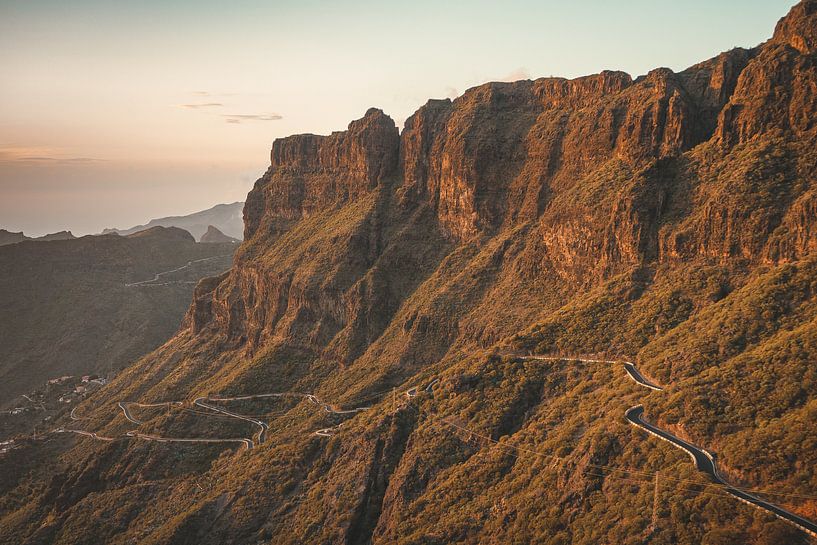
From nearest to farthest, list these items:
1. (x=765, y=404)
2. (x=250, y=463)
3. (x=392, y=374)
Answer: (x=765, y=404) → (x=250, y=463) → (x=392, y=374)

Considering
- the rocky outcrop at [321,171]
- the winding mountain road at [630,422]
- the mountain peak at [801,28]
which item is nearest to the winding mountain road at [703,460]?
the winding mountain road at [630,422]

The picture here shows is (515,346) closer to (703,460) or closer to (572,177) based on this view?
(572,177)

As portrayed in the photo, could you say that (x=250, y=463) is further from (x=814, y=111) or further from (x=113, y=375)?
(x=113, y=375)

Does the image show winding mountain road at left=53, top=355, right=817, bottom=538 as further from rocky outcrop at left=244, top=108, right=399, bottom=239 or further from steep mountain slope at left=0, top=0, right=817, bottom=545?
rocky outcrop at left=244, top=108, right=399, bottom=239

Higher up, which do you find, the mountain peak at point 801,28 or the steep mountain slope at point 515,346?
the mountain peak at point 801,28

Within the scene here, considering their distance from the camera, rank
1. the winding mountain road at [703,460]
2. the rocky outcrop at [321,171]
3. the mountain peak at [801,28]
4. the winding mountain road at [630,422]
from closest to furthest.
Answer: the winding mountain road at [703,460], the winding mountain road at [630,422], the mountain peak at [801,28], the rocky outcrop at [321,171]

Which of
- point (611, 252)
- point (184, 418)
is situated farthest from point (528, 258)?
point (184, 418)

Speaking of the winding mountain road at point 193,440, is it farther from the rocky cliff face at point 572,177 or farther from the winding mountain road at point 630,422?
the rocky cliff face at point 572,177

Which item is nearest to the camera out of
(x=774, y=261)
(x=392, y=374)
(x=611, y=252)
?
(x=774, y=261)

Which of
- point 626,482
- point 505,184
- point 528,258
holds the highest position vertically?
point 505,184
